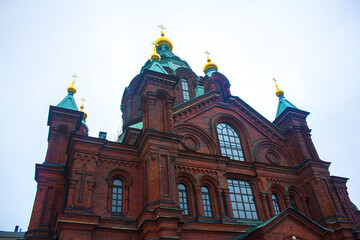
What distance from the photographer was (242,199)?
16.9 meters

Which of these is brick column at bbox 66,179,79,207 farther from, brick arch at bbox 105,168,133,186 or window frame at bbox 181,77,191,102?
window frame at bbox 181,77,191,102

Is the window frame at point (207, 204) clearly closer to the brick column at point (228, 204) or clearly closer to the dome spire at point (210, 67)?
the brick column at point (228, 204)

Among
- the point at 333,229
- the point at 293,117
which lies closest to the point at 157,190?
the point at 333,229

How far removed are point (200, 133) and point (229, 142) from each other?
222cm

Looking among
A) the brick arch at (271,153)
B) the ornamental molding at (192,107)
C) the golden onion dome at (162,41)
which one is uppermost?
the golden onion dome at (162,41)

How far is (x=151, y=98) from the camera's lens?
53.6 feet

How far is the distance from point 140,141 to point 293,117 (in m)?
11.8

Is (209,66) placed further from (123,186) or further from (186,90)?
(123,186)

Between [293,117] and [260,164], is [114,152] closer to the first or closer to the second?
[260,164]

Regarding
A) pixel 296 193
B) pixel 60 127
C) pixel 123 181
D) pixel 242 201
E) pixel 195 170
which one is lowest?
pixel 242 201

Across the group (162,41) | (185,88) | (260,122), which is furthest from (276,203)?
(162,41)

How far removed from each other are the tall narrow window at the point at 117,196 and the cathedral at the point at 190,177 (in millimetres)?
51

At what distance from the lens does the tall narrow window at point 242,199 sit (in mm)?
16312

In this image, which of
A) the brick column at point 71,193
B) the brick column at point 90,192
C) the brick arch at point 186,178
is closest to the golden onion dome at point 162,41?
the brick arch at point 186,178
